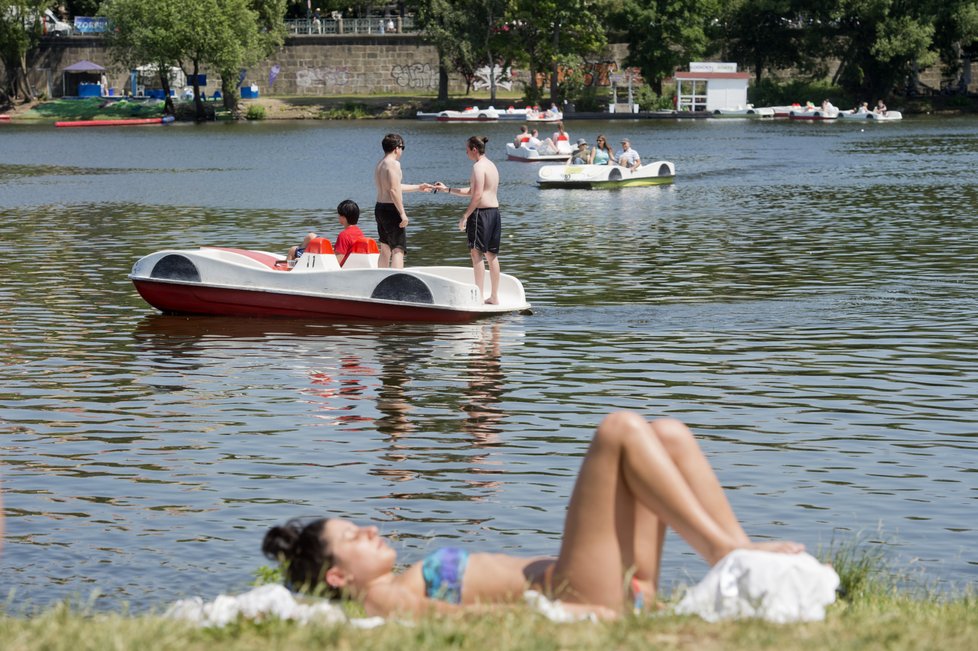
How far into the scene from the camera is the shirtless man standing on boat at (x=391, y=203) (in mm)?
18641

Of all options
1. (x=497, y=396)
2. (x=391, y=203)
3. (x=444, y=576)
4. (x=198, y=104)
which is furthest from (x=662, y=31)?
(x=444, y=576)

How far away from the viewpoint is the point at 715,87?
9975cm

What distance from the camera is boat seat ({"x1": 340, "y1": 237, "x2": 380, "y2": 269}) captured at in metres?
18.9

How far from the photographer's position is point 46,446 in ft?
40.9

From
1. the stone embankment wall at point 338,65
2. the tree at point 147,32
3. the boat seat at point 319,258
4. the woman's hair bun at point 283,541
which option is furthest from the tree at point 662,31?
the woman's hair bun at point 283,541

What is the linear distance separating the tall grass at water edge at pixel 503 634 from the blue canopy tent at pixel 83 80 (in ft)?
364

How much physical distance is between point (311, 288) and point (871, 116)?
8013 cm

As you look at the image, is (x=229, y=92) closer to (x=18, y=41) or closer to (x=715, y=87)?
(x=18, y=41)

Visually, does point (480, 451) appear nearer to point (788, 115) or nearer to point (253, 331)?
point (253, 331)

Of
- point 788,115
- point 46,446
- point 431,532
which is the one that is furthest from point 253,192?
point 788,115

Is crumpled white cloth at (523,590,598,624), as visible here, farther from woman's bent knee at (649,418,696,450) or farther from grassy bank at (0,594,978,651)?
woman's bent knee at (649,418,696,450)

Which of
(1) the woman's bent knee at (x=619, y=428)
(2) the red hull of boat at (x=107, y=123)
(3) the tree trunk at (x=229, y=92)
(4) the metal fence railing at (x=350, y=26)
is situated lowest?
(2) the red hull of boat at (x=107, y=123)

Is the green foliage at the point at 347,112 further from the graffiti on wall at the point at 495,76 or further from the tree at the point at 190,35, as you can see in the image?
the graffiti on wall at the point at 495,76

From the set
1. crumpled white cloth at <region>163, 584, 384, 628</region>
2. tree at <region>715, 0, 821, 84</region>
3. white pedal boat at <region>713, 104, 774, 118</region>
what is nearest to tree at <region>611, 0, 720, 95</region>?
tree at <region>715, 0, 821, 84</region>
